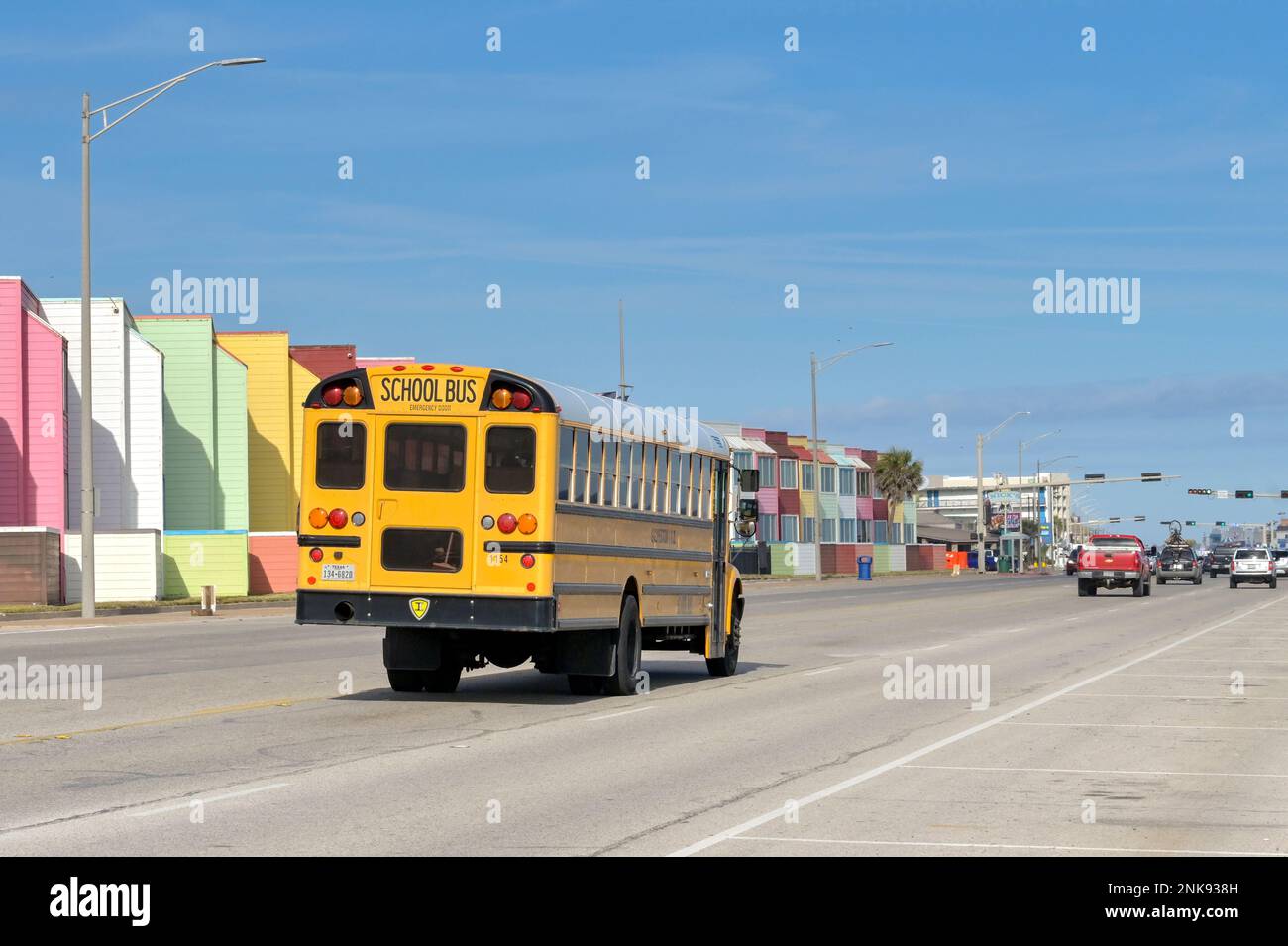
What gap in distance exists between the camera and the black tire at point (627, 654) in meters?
19.0

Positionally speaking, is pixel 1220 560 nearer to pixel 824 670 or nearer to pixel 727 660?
pixel 824 670

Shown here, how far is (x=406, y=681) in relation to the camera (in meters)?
19.0

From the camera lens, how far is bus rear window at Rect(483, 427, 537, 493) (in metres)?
17.0

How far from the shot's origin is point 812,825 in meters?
10.5

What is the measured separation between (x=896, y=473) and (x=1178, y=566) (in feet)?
155

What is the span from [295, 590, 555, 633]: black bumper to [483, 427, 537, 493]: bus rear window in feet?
3.55

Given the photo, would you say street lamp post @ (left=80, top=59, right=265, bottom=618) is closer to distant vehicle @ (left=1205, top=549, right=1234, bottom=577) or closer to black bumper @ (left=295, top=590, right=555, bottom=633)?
black bumper @ (left=295, top=590, right=555, bottom=633)

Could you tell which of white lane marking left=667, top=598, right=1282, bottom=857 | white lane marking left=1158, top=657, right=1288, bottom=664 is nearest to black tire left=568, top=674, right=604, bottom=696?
white lane marking left=667, top=598, right=1282, bottom=857

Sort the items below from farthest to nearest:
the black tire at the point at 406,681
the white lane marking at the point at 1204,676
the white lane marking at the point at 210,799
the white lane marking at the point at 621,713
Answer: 1. the white lane marking at the point at 1204,676
2. the black tire at the point at 406,681
3. the white lane marking at the point at 621,713
4. the white lane marking at the point at 210,799

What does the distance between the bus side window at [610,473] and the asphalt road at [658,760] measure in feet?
6.98

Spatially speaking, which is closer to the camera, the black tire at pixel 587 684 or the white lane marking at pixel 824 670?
the black tire at pixel 587 684

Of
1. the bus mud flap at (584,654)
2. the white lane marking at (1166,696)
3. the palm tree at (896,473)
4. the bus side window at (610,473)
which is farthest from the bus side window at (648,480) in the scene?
the palm tree at (896,473)
